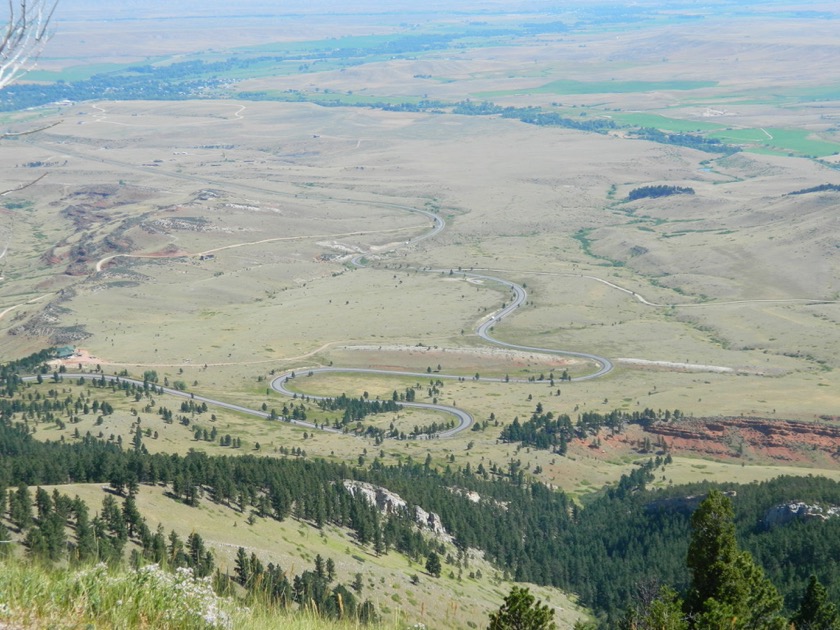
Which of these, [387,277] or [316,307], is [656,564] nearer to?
[316,307]

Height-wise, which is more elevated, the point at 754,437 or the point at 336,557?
the point at 336,557

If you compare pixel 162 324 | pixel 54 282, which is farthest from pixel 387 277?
pixel 54 282

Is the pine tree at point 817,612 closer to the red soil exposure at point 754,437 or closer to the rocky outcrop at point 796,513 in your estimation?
the rocky outcrop at point 796,513

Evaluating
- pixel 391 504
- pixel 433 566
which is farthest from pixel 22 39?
pixel 391 504

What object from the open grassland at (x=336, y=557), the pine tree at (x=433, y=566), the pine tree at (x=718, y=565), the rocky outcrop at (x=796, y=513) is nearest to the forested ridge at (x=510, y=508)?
the rocky outcrop at (x=796, y=513)

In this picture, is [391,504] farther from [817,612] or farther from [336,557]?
[817,612]
